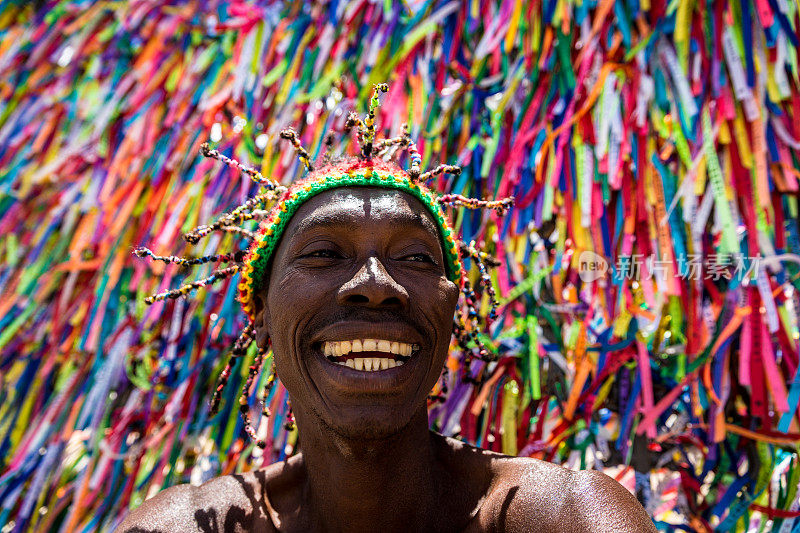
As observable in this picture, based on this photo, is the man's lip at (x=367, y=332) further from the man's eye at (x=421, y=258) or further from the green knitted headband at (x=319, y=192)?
the green knitted headband at (x=319, y=192)

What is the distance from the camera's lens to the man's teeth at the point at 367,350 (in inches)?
53.0

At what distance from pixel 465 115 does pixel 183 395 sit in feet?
4.30

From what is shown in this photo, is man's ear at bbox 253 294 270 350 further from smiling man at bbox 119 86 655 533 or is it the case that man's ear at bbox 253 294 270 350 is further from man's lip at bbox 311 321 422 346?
man's lip at bbox 311 321 422 346

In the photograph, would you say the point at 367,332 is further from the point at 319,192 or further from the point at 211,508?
the point at 211,508

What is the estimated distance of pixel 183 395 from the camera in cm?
231

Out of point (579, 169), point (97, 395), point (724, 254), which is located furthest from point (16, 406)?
point (724, 254)

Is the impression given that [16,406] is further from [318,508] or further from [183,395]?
[318,508]

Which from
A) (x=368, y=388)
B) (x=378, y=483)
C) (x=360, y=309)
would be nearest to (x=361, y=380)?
(x=368, y=388)

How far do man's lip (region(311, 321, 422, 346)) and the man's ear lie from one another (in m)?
0.29

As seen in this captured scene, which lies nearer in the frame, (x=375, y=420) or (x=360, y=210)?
(x=375, y=420)

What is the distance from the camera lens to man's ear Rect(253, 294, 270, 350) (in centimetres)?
162

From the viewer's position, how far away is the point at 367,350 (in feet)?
4.43

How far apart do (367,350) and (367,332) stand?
4cm

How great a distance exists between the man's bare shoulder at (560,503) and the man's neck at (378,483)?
15cm
